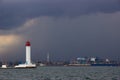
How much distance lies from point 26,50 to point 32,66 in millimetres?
9508

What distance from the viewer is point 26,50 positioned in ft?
565

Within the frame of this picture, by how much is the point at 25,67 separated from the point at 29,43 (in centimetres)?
1128

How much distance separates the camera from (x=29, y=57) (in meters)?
170

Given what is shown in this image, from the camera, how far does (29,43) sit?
175000 millimetres

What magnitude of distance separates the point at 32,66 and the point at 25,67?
3.28 m

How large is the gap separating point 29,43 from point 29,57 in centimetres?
806

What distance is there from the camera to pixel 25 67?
177m

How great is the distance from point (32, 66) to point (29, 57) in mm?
8988

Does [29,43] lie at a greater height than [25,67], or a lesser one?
greater

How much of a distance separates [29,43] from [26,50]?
14.3 feet

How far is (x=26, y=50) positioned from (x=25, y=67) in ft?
30.0
